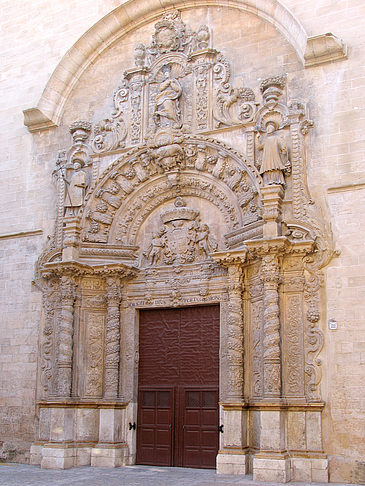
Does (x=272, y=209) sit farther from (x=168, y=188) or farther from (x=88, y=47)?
(x=88, y=47)

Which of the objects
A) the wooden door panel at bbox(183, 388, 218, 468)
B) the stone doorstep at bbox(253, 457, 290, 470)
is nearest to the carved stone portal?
the stone doorstep at bbox(253, 457, 290, 470)

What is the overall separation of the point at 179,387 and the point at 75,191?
13.8 feet

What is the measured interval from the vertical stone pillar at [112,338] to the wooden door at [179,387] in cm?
49

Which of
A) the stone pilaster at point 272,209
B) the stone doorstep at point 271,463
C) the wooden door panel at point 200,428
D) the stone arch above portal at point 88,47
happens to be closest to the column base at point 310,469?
the stone doorstep at point 271,463

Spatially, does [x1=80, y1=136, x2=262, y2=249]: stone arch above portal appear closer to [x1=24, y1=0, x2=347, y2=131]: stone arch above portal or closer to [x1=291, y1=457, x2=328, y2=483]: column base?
[x1=24, y1=0, x2=347, y2=131]: stone arch above portal

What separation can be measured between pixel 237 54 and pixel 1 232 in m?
5.89

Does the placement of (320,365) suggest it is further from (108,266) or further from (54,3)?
(54,3)

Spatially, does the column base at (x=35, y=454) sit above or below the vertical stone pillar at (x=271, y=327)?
below

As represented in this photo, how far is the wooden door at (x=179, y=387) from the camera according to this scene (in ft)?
35.2

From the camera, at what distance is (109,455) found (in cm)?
1086

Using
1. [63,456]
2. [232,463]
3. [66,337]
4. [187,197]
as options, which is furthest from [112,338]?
[232,463]

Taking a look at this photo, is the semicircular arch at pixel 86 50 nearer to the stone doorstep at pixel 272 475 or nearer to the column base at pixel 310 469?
the stone doorstep at pixel 272 475

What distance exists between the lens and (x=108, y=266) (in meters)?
11.5

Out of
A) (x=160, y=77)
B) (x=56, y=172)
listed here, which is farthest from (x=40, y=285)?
(x=160, y=77)
